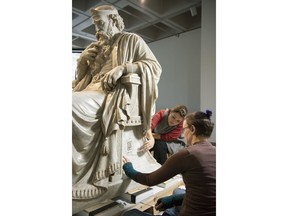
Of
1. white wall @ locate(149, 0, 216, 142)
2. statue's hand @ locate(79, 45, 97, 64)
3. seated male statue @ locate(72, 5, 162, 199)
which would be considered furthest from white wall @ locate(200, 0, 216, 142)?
white wall @ locate(149, 0, 216, 142)

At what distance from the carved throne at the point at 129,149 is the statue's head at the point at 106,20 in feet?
1.26

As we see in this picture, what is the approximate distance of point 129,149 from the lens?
147 cm

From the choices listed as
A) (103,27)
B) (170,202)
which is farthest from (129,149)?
(103,27)

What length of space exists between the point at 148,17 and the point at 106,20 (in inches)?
23.7

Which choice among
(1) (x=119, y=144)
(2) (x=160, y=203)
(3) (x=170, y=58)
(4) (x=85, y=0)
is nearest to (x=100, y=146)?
(1) (x=119, y=144)

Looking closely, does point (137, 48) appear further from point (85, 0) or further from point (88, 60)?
point (85, 0)

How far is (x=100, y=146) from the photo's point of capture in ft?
4.13

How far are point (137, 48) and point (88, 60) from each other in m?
0.40

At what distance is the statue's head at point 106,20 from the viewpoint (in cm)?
145

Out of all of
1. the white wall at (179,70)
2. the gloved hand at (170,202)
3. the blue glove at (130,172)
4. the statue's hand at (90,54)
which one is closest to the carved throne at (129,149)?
the blue glove at (130,172)

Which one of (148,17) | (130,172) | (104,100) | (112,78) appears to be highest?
(148,17)

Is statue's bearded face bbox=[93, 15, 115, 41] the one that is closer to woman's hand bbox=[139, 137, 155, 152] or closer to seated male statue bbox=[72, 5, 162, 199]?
seated male statue bbox=[72, 5, 162, 199]

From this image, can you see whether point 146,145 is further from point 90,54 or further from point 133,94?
point 90,54

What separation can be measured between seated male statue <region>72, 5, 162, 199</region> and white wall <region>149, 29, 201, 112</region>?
1157 mm
